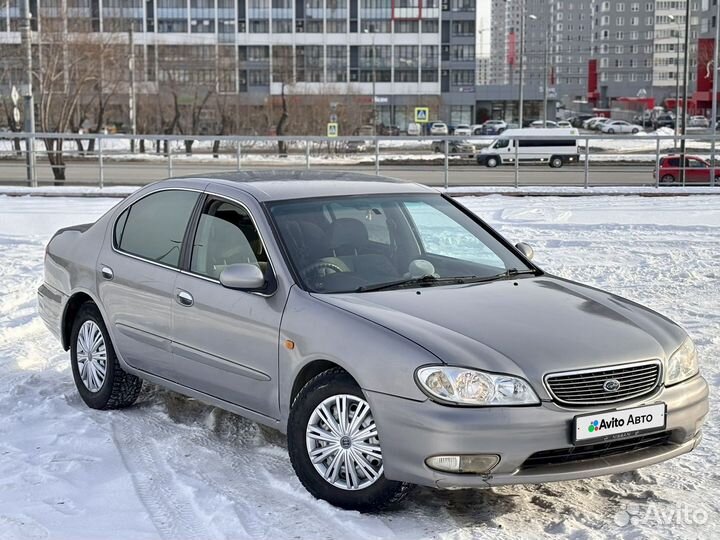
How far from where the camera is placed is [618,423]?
4.52 metres

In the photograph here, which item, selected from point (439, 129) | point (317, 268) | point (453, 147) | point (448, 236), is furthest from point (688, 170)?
point (439, 129)

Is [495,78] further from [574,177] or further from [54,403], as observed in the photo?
[54,403]

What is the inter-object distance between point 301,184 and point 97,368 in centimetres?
172

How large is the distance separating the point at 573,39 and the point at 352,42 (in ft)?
254

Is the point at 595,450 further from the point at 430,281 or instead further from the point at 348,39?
the point at 348,39

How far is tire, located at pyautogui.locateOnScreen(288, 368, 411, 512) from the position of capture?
461 centimetres

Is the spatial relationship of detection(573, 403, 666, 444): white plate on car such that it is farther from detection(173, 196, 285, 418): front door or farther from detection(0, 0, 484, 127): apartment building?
detection(0, 0, 484, 127): apartment building

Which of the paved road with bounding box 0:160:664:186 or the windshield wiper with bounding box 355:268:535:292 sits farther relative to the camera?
the paved road with bounding box 0:160:664:186

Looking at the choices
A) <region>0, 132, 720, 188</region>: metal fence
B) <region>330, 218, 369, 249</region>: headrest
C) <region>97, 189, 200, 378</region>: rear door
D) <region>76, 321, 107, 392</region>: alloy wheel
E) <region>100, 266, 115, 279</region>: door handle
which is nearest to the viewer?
<region>330, 218, 369, 249</region>: headrest

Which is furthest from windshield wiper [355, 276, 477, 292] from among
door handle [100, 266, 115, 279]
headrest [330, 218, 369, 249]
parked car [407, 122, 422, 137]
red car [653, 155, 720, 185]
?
parked car [407, 122, 422, 137]

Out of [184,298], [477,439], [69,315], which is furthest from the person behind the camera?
[69,315]

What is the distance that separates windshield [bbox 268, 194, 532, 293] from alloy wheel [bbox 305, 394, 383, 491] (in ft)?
2.21

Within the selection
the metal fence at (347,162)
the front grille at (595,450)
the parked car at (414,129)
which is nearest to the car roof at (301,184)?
the front grille at (595,450)

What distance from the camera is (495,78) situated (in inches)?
7372
